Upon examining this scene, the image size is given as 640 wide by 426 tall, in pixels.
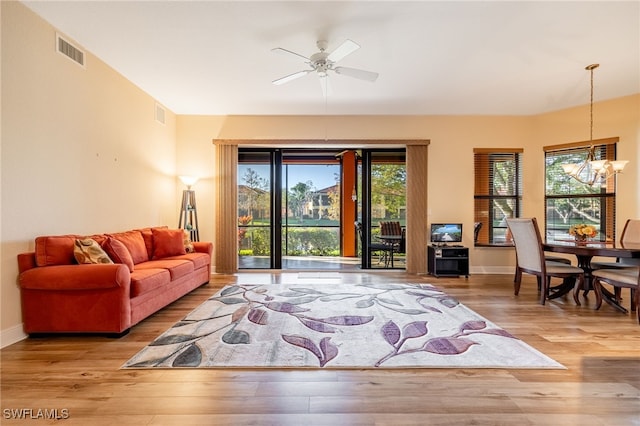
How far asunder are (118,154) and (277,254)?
3.25 meters

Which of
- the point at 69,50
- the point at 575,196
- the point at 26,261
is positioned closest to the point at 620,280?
the point at 575,196

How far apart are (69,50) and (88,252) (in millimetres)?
2255

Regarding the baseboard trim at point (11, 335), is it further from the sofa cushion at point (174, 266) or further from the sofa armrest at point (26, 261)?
the sofa cushion at point (174, 266)

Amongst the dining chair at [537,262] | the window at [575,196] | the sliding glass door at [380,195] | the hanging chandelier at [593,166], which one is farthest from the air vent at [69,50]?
the window at [575,196]

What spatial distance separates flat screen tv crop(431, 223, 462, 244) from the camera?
5812 millimetres

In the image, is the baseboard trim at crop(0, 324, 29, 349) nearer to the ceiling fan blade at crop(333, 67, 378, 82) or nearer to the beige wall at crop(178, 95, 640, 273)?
the beige wall at crop(178, 95, 640, 273)

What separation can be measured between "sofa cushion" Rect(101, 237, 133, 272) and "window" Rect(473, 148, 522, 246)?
19.3 feet

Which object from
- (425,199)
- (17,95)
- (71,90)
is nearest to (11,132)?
(17,95)

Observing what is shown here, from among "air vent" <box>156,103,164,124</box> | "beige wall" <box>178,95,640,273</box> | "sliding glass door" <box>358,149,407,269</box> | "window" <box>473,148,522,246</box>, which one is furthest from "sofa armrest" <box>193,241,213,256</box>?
"window" <box>473,148,522,246</box>

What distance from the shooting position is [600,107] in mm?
5316

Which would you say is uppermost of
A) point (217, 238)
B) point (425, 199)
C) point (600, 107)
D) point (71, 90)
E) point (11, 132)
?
point (600, 107)

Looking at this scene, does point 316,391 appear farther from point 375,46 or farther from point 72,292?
point 375,46

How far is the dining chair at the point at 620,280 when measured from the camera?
3.38m

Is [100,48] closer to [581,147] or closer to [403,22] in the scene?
[403,22]
